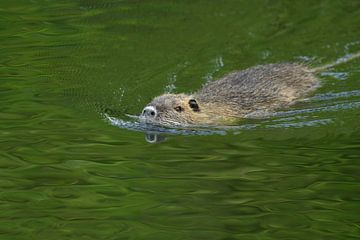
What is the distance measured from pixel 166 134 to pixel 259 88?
163 centimetres

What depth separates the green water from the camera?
464 centimetres

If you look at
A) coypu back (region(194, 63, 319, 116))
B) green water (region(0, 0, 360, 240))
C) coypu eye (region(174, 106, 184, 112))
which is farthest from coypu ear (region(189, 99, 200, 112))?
green water (region(0, 0, 360, 240))

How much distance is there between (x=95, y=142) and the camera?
6109 mm

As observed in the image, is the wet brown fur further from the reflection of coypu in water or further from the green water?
the green water

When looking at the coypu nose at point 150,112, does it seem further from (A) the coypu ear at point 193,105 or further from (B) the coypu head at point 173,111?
(A) the coypu ear at point 193,105

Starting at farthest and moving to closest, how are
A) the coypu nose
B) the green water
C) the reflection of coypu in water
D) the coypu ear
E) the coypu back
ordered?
the coypu back, the coypu ear, the reflection of coypu in water, the coypu nose, the green water

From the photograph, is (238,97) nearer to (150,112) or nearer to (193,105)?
(193,105)

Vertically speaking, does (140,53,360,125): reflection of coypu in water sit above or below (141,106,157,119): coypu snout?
above

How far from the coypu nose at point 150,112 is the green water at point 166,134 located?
157mm

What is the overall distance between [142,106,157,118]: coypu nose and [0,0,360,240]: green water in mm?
157

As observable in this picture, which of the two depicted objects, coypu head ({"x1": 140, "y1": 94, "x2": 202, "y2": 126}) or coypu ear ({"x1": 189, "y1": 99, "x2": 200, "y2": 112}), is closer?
coypu head ({"x1": 140, "y1": 94, "x2": 202, "y2": 126})

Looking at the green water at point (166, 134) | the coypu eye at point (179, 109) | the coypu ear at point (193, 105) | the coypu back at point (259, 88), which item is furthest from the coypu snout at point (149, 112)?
the coypu back at point (259, 88)

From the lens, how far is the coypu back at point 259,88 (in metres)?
7.59

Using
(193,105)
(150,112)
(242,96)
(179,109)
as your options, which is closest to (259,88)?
(242,96)
